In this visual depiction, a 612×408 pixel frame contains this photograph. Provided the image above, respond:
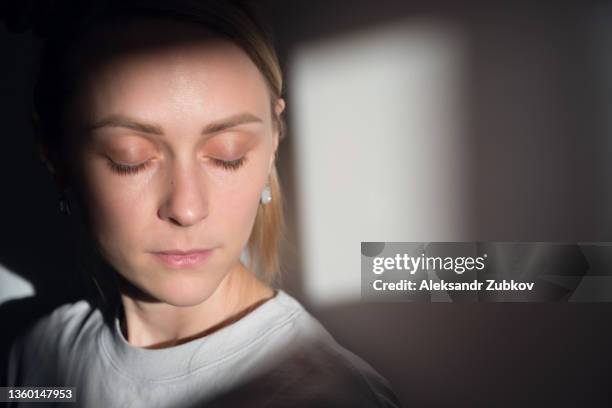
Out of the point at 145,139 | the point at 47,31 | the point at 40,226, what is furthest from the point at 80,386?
the point at 47,31

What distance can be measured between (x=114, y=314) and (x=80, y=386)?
0.12 m

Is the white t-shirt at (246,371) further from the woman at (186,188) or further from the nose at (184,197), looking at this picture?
the nose at (184,197)

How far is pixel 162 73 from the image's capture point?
67 centimetres

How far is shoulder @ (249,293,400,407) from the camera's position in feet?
2.23

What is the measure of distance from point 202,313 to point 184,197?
213 mm

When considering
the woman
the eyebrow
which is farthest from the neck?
the eyebrow

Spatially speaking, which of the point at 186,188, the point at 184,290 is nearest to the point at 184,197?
the point at 186,188

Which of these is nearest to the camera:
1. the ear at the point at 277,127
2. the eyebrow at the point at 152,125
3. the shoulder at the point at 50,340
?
the eyebrow at the point at 152,125

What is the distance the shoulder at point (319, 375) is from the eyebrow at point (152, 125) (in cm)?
27

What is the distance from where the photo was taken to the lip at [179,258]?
28.2 inches

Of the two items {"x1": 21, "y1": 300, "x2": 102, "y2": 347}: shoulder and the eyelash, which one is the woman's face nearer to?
the eyelash

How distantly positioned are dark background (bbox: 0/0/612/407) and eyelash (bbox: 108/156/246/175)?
151 millimetres

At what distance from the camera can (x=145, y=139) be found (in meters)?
0.67

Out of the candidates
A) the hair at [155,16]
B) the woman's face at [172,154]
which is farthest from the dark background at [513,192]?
the woman's face at [172,154]
